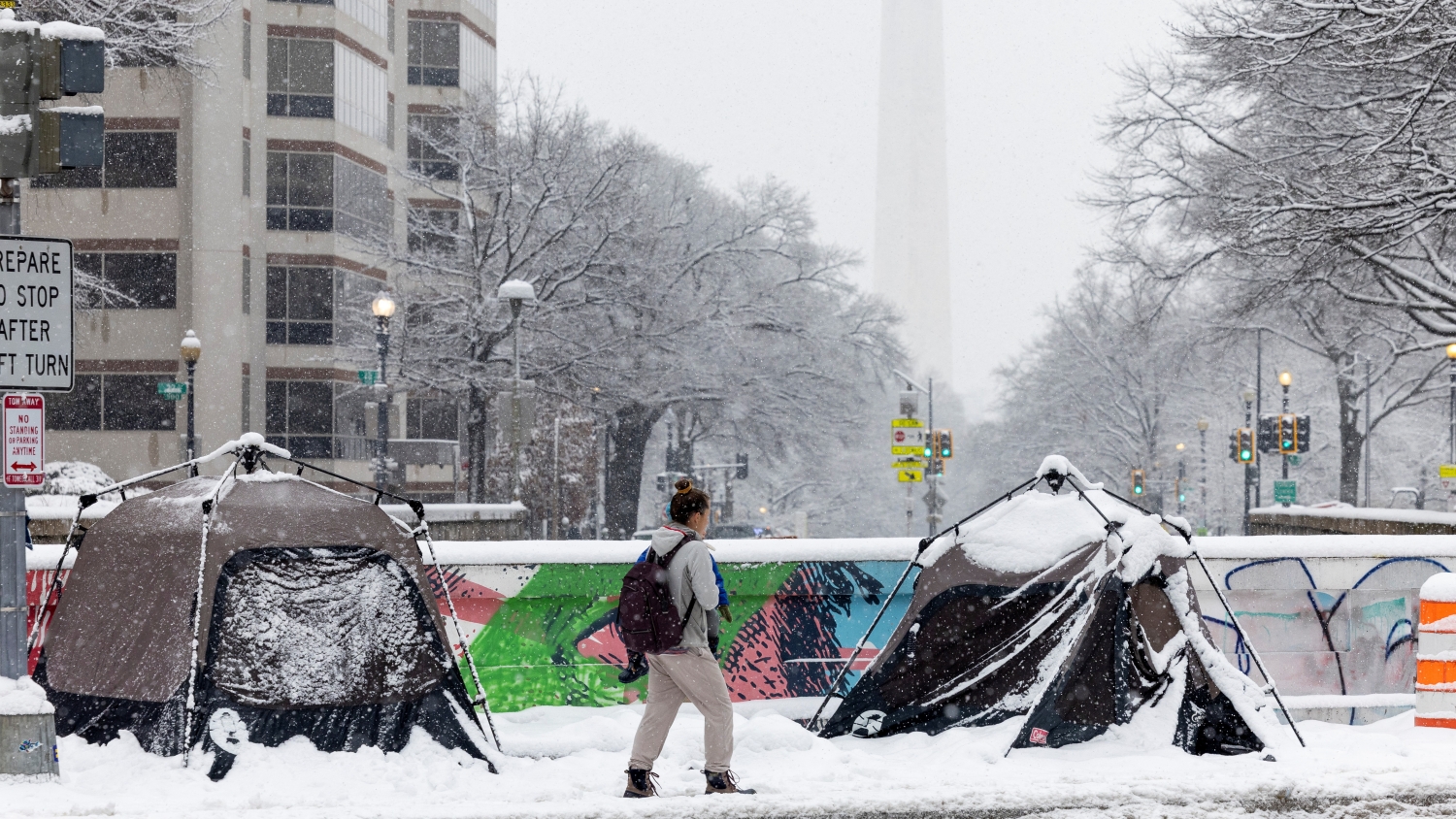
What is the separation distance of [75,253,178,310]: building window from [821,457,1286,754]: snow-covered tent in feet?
123

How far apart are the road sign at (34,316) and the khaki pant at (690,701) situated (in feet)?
11.8

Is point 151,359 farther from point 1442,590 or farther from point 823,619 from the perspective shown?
point 1442,590

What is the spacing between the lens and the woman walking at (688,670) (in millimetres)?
7773

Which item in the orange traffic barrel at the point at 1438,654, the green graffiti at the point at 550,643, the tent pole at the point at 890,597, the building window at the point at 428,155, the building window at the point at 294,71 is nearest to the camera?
the orange traffic barrel at the point at 1438,654

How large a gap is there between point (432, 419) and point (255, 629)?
4413 centimetres

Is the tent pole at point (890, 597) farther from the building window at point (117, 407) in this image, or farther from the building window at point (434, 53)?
the building window at point (434, 53)

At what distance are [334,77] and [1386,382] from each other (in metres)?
36.3

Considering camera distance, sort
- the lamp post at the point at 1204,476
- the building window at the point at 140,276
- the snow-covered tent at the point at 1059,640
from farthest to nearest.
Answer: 1. the lamp post at the point at 1204,476
2. the building window at the point at 140,276
3. the snow-covered tent at the point at 1059,640

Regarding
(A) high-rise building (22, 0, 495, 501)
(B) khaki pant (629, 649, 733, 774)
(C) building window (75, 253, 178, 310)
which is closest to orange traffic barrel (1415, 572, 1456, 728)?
(B) khaki pant (629, 649, 733, 774)

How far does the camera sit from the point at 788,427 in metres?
45.9

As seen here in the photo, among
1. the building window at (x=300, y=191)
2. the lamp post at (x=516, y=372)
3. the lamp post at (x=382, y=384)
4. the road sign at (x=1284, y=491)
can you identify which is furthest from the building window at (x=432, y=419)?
the road sign at (x=1284, y=491)

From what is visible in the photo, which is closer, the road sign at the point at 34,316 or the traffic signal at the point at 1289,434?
the road sign at the point at 34,316

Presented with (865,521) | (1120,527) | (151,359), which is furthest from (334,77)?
(865,521)

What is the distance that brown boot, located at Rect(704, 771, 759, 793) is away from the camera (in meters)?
7.90
